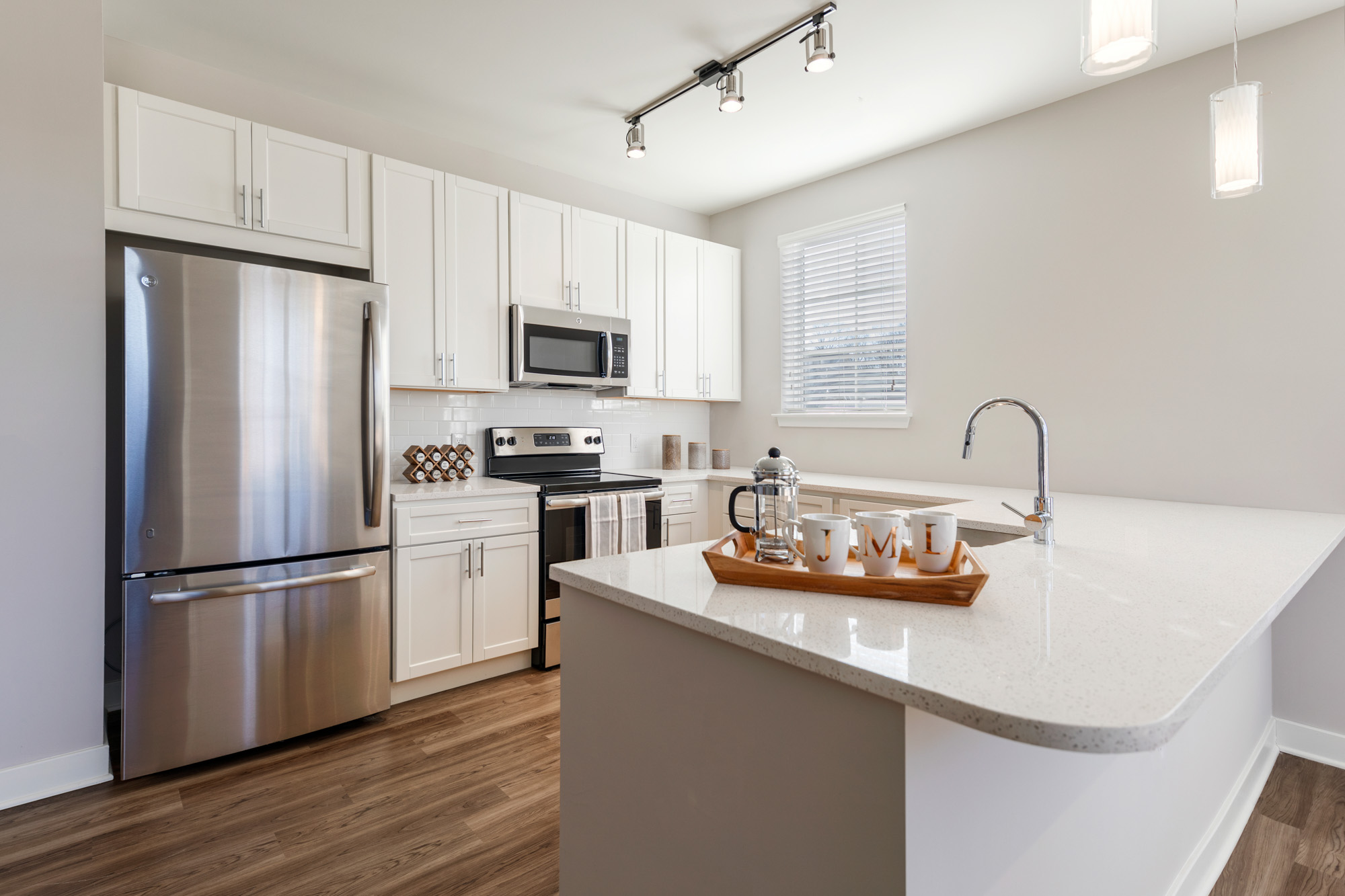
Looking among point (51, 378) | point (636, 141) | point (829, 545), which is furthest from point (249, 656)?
point (636, 141)

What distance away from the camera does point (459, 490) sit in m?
2.97

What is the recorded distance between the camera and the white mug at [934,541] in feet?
3.83

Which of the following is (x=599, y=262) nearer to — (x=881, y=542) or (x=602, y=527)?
(x=602, y=527)

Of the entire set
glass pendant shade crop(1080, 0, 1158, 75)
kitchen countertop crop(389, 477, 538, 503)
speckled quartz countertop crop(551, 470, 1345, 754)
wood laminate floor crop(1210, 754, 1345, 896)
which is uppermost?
glass pendant shade crop(1080, 0, 1158, 75)

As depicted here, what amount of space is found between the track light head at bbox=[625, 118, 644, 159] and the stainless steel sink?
2.29 meters

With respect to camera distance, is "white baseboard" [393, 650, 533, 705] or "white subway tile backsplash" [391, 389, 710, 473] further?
"white subway tile backsplash" [391, 389, 710, 473]

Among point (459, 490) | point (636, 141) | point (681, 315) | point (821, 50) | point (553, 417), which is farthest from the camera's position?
point (681, 315)

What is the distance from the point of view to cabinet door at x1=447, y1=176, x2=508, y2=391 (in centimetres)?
316

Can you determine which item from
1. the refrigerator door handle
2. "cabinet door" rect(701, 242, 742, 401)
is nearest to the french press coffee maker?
the refrigerator door handle

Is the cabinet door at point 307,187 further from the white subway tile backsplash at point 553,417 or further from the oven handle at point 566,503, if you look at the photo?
the oven handle at point 566,503

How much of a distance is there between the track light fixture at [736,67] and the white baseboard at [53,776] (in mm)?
3196

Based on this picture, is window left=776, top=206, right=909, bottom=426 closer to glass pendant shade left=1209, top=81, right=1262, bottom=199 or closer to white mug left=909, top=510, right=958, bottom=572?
glass pendant shade left=1209, top=81, right=1262, bottom=199

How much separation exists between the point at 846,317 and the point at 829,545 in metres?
3.03

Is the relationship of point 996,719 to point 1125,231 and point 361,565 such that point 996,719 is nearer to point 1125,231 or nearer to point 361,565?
point 361,565
